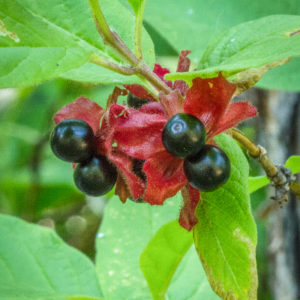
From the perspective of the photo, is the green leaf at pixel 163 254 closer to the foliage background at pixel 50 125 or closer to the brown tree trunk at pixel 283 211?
the foliage background at pixel 50 125

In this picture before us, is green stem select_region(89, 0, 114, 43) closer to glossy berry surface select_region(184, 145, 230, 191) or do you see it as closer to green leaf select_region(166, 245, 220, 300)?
glossy berry surface select_region(184, 145, 230, 191)

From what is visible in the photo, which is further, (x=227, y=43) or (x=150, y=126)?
(x=227, y=43)

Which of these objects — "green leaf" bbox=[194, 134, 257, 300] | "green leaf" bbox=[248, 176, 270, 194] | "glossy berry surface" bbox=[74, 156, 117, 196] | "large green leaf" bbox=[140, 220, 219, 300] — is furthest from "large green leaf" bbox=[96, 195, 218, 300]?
"glossy berry surface" bbox=[74, 156, 117, 196]

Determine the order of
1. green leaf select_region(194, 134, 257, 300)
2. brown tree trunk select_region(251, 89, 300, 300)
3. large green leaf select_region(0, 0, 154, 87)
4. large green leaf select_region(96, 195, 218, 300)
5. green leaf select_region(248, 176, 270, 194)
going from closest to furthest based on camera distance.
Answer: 1. large green leaf select_region(0, 0, 154, 87)
2. green leaf select_region(194, 134, 257, 300)
3. green leaf select_region(248, 176, 270, 194)
4. large green leaf select_region(96, 195, 218, 300)
5. brown tree trunk select_region(251, 89, 300, 300)

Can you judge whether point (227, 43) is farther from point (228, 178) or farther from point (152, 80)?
point (228, 178)

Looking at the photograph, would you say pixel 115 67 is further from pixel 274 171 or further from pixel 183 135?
pixel 274 171

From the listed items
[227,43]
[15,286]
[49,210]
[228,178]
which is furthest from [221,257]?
[49,210]
